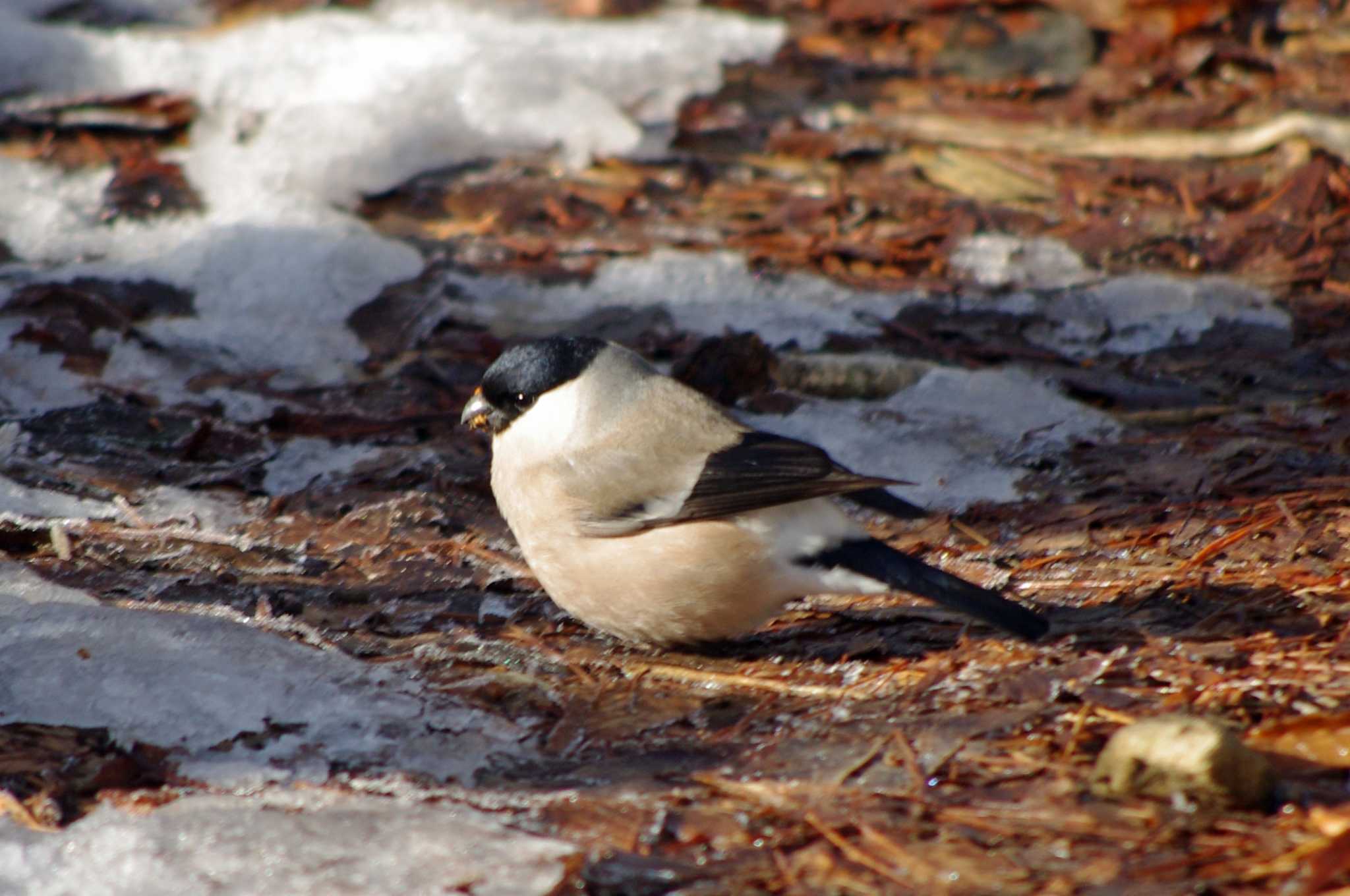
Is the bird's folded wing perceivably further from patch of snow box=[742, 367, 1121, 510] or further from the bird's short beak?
patch of snow box=[742, 367, 1121, 510]

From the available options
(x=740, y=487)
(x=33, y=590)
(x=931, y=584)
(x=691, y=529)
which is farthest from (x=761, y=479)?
(x=33, y=590)

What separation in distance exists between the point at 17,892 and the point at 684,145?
5.63 m

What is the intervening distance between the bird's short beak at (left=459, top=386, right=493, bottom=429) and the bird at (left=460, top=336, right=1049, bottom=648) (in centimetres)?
25

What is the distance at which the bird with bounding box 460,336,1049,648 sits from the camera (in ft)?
13.2

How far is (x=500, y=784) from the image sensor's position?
325cm

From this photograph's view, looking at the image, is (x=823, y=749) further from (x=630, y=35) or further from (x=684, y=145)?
(x=630, y=35)

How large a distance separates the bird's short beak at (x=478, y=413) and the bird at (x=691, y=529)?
0.83 ft

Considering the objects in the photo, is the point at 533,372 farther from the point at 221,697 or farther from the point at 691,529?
the point at 221,697

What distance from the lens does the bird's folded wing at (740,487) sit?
4.01m

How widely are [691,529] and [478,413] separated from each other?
0.88m

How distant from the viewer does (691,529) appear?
412 cm

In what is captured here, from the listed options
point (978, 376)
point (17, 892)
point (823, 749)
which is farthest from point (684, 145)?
point (17, 892)

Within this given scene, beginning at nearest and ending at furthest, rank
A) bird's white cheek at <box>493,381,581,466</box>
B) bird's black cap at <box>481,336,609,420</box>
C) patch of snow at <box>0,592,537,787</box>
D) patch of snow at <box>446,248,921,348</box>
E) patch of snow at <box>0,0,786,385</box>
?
patch of snow at <box>0,592,537,787</box>, bird's white cheek at <box>493,381,581,466</box>, bird's black cap at <box>481,336,609,420</box>, patch of snow at <box>446,248,921,348</box>, patch of snow at <box>0,0,786,385</box>

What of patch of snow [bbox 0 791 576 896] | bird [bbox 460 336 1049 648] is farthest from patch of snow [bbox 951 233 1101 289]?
patch of snow [bbox 0 791 576 896]
